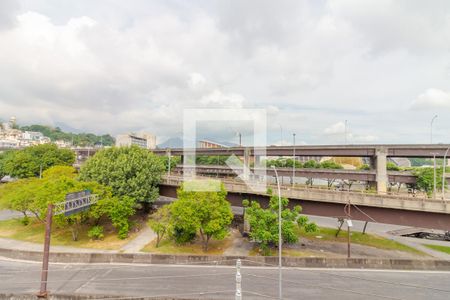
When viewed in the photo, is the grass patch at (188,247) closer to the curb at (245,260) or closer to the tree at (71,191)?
the curb at (245,260)

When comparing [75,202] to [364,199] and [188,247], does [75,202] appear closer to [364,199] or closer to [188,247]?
[188,247]

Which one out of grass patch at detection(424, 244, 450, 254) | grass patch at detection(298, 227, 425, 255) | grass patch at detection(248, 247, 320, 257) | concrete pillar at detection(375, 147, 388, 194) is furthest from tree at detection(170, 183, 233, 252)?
concrete pillar at detection(375, 147, 388, 194)

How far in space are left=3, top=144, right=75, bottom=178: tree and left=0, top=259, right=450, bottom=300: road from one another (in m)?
38.4

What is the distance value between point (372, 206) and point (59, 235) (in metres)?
34.4

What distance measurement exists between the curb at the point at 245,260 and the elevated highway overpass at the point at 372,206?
11.2ft

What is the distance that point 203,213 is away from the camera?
23547 millimetres

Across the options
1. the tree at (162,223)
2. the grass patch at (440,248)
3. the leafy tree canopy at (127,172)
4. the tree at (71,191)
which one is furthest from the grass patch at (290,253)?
the grass patch at (440,248)

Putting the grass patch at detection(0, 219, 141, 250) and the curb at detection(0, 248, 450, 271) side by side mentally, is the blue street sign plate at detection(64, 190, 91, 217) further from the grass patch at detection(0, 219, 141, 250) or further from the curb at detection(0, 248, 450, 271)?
the grass patch at detection(0, 219, 141, 250)

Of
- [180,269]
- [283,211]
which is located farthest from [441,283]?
[180,269]

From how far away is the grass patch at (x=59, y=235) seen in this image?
87.6 ft

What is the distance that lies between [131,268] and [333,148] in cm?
4718

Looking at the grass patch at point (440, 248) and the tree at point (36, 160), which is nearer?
the grass patch at point (440, 248)

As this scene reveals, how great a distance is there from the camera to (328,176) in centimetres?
5791

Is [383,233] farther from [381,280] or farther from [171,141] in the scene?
[171,141]
